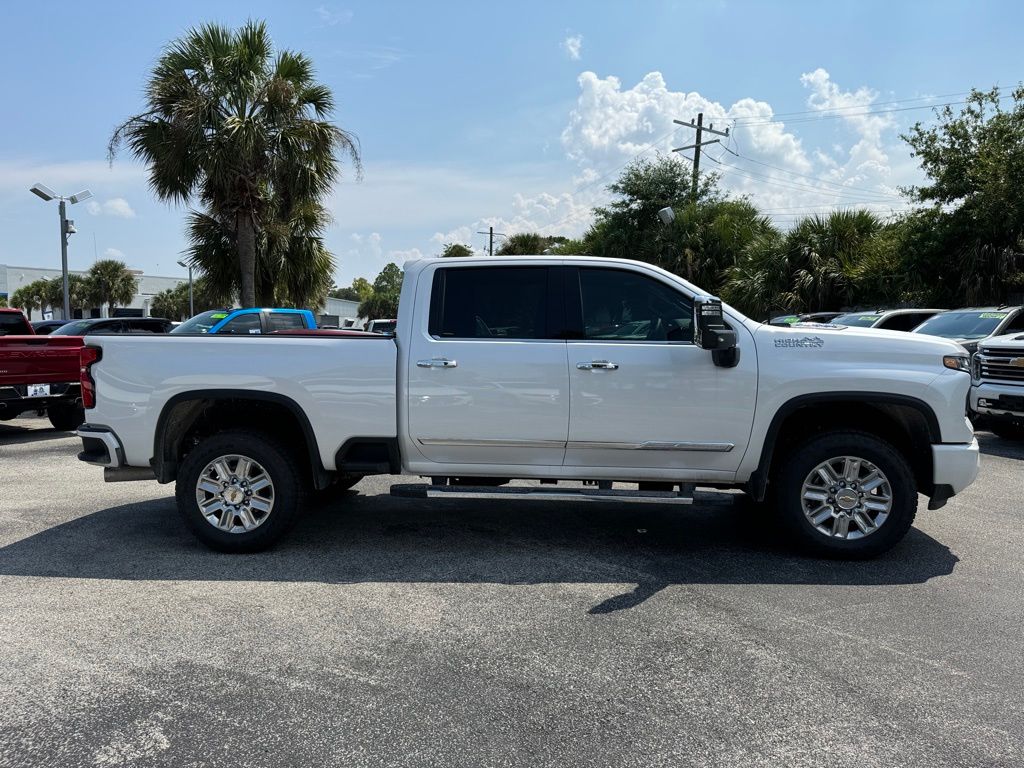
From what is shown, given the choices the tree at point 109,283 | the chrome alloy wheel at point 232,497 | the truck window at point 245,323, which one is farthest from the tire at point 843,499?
the tree at point 109,283

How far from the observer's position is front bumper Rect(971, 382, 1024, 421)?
→ 9.41 meters

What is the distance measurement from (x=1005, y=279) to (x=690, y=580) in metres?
17.1

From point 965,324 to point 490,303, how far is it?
10122mm

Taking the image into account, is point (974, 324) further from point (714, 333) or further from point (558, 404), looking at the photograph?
point (558, 404)

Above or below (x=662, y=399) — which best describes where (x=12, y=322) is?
above

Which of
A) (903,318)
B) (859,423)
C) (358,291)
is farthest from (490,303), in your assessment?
(358,291)

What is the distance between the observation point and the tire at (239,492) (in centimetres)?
533

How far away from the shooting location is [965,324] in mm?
12430

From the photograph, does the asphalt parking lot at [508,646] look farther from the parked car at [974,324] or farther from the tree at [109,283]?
the tree at [109,283]

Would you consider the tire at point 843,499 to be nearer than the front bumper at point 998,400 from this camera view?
Yes

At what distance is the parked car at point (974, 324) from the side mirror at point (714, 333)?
7.72m

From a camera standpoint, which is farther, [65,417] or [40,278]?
[40,278]

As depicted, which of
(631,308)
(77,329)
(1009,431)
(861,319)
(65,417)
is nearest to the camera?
(631,308)

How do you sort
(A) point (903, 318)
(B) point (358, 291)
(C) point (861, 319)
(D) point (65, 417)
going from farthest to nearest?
(B) point (358, 291) < (C) point (861, 319) < (A) point (903, 318) < (D) point (65, 417)
